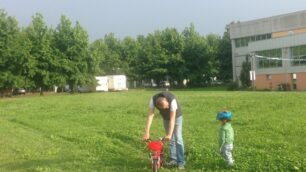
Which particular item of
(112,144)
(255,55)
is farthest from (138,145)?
(255,55)

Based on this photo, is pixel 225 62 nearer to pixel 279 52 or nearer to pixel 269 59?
pixel 269 59

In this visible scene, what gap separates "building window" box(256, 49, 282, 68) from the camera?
2987 inches

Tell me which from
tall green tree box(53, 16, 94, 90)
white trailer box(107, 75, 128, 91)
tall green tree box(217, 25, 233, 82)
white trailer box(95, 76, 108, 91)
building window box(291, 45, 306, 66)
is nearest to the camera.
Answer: building window box(291, 45, 306, 66)

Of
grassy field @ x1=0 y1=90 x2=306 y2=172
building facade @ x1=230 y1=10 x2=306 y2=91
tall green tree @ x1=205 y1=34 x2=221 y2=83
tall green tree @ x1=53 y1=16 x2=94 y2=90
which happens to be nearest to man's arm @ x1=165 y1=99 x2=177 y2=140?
grassy field @ x1=0 y1=90 x2=306 y2=172

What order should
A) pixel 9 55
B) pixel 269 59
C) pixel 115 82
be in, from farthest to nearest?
pixel 115 82
pixel 269 59
pixel 9 55

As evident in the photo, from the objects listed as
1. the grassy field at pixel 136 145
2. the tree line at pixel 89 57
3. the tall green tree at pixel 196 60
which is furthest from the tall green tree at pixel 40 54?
the grassy field at pixel 136 145

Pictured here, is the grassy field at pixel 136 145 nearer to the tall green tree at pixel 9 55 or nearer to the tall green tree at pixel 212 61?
the tall green tree at pixel 9 55

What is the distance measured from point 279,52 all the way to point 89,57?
30.0 metres

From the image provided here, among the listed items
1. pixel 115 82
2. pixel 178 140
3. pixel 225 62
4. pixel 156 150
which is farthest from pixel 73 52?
pixel 156 150

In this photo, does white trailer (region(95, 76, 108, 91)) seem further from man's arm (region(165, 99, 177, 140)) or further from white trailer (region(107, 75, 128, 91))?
man's arm (region(165, 99, 177, 140))

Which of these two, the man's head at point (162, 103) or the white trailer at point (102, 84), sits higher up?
the white trailer at point (102, 84)

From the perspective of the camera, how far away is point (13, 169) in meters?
13.0

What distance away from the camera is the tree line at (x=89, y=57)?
7450 centimetres

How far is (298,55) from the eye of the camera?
71938mm
